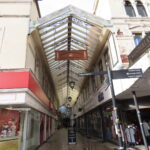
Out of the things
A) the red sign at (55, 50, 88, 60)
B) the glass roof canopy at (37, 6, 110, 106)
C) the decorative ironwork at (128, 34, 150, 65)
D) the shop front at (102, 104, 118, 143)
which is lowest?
the shop front at (102, 104, 118, 143)

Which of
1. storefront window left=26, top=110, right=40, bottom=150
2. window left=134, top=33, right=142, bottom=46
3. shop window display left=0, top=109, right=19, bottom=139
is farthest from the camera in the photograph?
window left=134, top=33, right=142, bottom=46

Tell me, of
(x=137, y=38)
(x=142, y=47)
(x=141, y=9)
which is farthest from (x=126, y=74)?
(x=141, y=9)

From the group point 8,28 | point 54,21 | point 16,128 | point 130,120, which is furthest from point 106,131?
point 8,28

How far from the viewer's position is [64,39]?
9.30 meters

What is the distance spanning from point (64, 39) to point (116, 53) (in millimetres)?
4218

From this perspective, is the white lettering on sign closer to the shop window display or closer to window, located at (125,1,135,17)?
the shop window display

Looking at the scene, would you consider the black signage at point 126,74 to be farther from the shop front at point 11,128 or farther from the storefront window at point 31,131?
the storefront window at point 31,131

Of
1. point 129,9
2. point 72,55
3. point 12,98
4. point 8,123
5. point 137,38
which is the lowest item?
point 8,123

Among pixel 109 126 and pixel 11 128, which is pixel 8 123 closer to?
pixel 11 128

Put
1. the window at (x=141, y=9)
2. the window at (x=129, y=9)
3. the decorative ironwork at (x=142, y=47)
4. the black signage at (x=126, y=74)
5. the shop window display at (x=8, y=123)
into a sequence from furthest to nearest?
the window at (x=141, y=9) < the window at (x=129, y=9) < the shop window display at (x=8, y=123) < the decorative ironwork at (x=142, y=47) < the black signage at (x=126, y=74)

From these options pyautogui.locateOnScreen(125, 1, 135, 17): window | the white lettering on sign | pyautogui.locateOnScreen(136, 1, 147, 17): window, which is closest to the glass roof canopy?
pyautogui.locateOnScreen(125, 1, 135, 17): window

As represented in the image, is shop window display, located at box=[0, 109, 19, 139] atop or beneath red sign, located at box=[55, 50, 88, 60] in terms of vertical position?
beneath

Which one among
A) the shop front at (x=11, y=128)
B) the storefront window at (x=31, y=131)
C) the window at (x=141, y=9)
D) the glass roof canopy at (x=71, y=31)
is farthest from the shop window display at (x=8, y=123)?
the window at (x=141, y=9)

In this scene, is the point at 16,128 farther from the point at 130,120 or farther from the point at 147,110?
the point at 147,110
